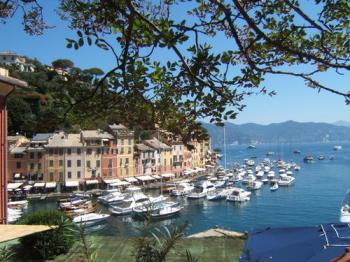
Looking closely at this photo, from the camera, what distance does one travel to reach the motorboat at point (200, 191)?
49.6 m

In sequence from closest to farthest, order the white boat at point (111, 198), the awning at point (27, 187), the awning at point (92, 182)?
1. the white boat at point (111, 198)
2. the awning at point (27, 187)
3. the awning at point (92, 182)

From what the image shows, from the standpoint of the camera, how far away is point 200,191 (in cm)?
5175

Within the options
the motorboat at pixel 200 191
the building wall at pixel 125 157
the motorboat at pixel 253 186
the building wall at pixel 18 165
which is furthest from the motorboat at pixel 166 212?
the building wall at pixel 18 165

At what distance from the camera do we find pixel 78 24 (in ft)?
11.6

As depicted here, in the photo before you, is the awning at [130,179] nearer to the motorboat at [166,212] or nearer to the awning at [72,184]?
the awning at [72,184]

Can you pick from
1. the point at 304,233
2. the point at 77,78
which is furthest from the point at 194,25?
the point at 304,233

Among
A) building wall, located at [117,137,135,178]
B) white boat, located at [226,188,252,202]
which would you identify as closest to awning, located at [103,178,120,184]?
building wall, located at [117,137,135,178]

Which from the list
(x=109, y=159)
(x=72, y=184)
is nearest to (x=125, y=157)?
(x=109, y=159)

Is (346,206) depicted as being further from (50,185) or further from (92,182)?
(50,185)

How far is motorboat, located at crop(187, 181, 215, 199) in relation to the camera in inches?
1952

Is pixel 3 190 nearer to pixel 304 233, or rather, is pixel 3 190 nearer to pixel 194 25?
pixel 304 233

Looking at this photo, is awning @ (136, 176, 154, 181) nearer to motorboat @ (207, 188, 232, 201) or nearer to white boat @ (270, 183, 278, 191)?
motorboat @ (207, 188, 232, 201)

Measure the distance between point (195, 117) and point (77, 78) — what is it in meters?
0.95

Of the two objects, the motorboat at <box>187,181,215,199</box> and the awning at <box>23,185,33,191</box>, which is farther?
the awning at <box>23,185,33,191</box>
